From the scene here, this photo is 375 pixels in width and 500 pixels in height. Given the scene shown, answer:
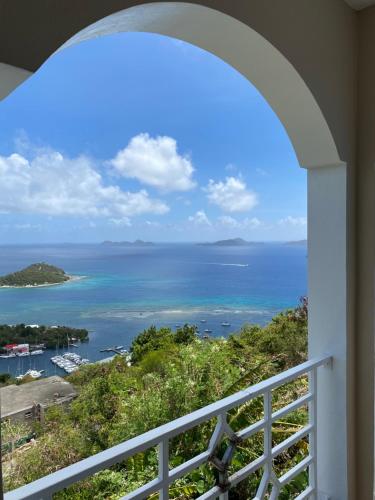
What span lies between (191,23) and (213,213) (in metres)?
14.8

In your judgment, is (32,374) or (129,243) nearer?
(32,374)

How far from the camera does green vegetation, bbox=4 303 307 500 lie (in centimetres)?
327

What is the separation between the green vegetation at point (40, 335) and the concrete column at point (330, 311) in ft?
23.1

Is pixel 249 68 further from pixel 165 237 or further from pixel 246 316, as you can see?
pixel 165 237

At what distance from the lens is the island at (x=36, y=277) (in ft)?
30.3

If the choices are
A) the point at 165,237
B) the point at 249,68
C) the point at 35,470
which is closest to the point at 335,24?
the point at 249,68

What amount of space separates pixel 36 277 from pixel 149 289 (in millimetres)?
3197

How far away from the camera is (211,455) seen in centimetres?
138

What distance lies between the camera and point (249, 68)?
161 cm

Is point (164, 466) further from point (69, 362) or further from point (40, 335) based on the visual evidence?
point (40, 335)

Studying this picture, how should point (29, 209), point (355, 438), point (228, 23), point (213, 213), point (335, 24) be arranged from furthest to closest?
point (213, 213) < point (29, 209) < point (355, 438) < point (335, 24) < point (228, 23)

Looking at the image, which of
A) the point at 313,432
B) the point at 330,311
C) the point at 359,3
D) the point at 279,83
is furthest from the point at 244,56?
the point at 313,432

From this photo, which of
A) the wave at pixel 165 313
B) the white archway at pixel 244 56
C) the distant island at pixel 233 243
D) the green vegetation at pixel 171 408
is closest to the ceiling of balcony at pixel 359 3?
the white archway at pixel 244 56

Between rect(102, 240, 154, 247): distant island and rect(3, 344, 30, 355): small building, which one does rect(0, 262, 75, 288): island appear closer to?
rect(3, 344, 30, 355): small building
